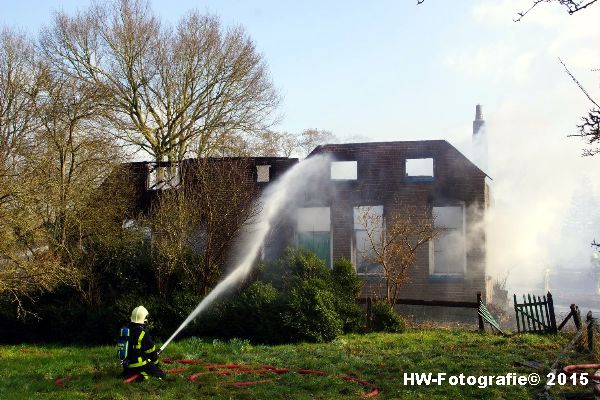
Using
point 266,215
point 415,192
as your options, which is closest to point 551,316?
point 415,192

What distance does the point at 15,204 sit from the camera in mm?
15125

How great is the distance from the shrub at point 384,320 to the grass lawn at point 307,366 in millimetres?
1016

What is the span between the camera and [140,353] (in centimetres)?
1039

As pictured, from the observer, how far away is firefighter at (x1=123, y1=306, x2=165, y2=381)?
10.4 meters

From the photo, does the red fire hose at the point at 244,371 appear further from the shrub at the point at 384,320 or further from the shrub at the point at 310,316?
the shrub at the point at 384,320

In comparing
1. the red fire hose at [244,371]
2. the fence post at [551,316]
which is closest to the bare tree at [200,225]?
the red fire hose at [244,371]

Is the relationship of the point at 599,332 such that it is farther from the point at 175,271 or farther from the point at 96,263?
the point at 96,263

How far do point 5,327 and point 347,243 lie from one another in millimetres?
13437

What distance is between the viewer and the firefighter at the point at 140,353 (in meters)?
10.4

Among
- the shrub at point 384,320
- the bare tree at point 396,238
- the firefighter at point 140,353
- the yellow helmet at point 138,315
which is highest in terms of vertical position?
the bare tree at point 396,238

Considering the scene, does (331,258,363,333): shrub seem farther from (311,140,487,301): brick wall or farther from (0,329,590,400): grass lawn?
(311,140,487,301): brick wall

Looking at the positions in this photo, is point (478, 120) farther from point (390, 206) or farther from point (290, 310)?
point (290, 310)

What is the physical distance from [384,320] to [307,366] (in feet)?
22.0

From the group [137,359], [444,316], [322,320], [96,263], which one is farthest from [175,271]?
[444,316]
